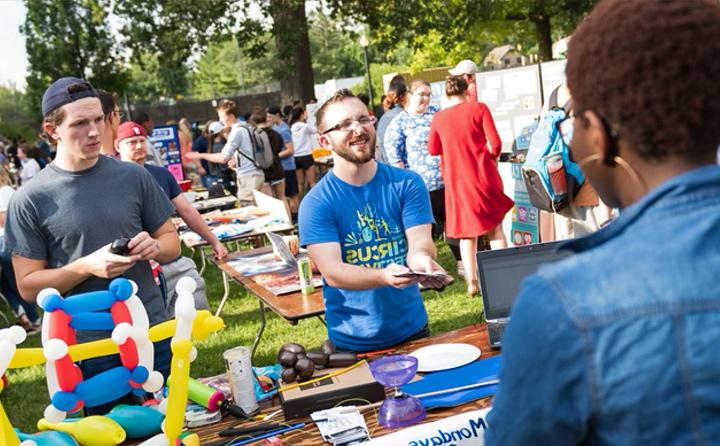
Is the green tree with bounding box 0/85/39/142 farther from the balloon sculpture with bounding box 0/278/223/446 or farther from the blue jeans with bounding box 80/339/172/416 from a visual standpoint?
the balloon sculpture with bounding box 0/278/223/446

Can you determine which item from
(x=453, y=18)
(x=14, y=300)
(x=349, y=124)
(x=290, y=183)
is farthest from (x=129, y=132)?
(x=453, y=18)

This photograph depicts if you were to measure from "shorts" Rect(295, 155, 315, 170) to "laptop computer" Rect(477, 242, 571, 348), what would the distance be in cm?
943

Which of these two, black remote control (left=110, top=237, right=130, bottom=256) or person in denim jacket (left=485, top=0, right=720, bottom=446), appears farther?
black remote control (left=110, top=237, right=130, bottom=256)

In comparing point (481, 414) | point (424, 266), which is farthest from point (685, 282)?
point (424, 266)

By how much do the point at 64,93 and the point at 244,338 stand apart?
3.70 m

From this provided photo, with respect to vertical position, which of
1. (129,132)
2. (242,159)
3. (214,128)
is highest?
(214,128)

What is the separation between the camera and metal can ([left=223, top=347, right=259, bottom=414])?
2398 mm

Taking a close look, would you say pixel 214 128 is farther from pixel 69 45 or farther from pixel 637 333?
pixel 69 45

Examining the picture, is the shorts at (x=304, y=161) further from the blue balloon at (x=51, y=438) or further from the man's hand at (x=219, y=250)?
the blue balloon at (x=51, y=438)

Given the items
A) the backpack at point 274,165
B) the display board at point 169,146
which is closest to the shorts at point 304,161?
the display board at point 169,146

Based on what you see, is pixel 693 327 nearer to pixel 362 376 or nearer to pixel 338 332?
pixel 362 376

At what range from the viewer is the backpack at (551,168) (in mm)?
4184

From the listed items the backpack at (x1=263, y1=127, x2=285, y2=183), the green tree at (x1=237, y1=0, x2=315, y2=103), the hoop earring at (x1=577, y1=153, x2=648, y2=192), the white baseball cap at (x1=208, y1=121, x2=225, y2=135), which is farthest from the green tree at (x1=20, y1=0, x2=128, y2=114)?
the hoop earring at (x1=577, y1=153, x2=648, y2=192)

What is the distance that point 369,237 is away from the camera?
9.39 feet
